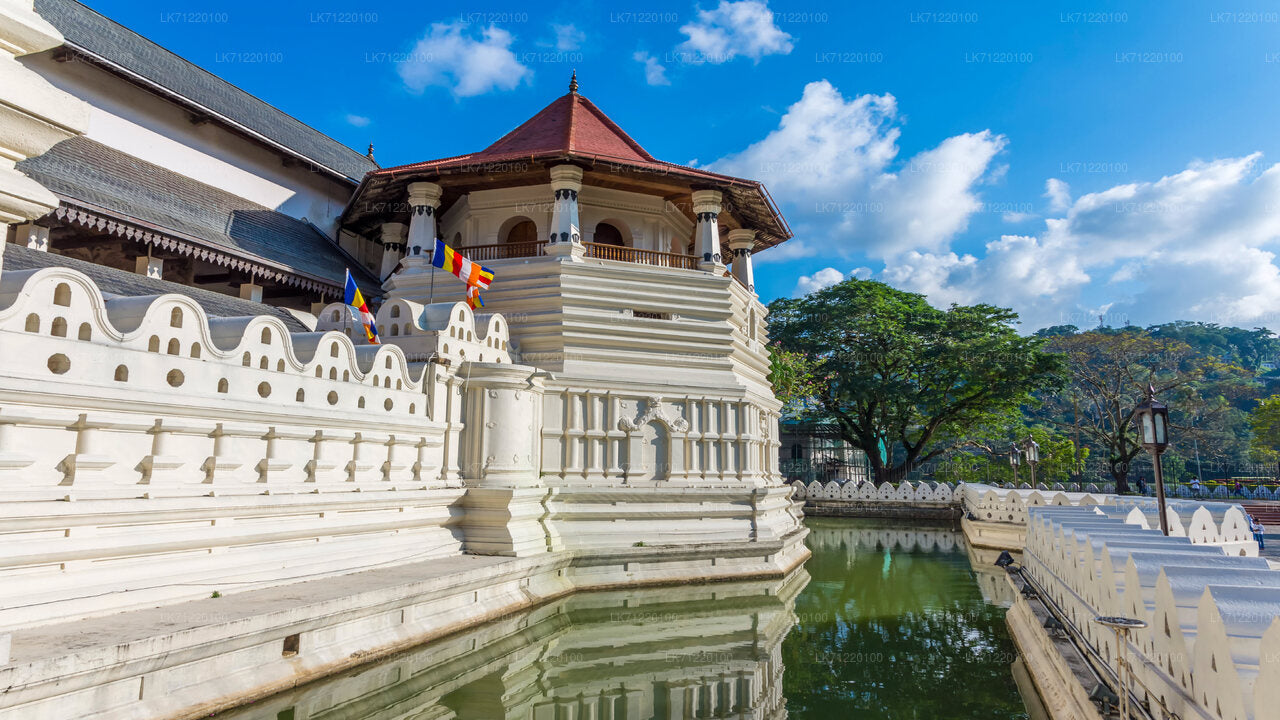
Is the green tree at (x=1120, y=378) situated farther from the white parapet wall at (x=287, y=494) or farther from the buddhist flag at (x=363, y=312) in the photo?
the buddhist flag at (x=363, y=312)

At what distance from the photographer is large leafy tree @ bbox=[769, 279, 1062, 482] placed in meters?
33.6

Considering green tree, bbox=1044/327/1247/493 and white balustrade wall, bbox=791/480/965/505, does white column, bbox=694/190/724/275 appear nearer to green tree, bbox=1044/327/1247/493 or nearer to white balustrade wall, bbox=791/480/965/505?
white balustrade wall, bbox=791/480/965/505

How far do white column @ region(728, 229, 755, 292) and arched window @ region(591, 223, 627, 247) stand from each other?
3.33 meters

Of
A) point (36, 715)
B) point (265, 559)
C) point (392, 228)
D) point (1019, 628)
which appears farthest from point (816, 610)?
point (392, 228)

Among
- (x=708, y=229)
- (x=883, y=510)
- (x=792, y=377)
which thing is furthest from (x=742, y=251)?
(x=883, y=510)

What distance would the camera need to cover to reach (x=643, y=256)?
17297mm

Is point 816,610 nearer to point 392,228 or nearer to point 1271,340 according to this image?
point 392,228

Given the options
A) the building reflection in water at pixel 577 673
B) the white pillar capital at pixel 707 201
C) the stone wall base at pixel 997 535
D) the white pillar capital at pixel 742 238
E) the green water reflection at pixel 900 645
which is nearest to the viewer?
the building reflection in water at pixel 577 673

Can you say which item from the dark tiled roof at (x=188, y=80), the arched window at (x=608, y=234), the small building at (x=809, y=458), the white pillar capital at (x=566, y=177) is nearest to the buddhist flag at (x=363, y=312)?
the white pillar capital at (x=566, y=177)

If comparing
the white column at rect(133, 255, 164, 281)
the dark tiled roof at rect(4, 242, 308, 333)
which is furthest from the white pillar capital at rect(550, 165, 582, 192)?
the white column at rect(133, 255, 164, 281)

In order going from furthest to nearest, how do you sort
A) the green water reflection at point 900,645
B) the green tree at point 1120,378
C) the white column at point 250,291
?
the green tree at point 1120,378 → the white column at point 250,291 → the green water reflection at point 900,645

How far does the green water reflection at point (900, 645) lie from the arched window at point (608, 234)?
9.06m

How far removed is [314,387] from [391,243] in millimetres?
10618

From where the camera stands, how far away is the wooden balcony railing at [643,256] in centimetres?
1650
